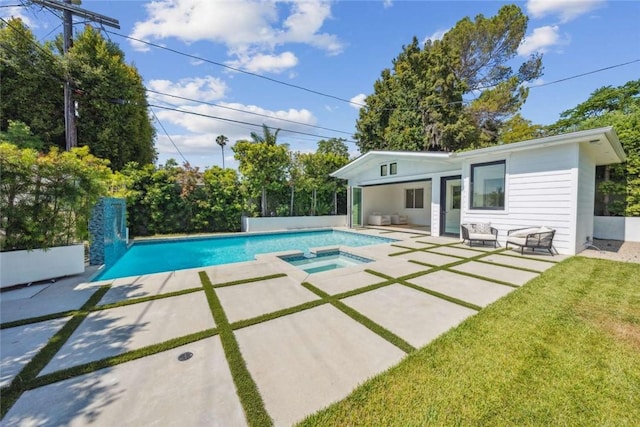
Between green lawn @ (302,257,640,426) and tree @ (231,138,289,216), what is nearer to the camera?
green lawn @ (302,257,640,426)

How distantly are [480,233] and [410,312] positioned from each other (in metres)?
6.54

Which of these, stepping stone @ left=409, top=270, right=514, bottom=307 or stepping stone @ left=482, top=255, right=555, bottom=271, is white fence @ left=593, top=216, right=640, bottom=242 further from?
stepping stone @ left=409, top=270, right=514, bottom=307

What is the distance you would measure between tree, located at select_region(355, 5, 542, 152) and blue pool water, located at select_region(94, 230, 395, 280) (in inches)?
411

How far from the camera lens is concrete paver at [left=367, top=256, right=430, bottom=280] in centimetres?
538

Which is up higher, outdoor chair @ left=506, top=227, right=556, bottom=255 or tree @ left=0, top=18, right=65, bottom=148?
tree @ left=0, top=18, right=65, bottom=148

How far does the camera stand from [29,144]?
10828mm

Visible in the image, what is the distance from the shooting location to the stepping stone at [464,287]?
13.1ft

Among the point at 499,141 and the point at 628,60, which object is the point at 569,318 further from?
the point at 499,141

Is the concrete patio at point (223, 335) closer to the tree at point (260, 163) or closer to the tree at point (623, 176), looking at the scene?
the tree at point (623, 176)

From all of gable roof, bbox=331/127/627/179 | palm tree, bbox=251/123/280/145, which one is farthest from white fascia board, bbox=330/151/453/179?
palm tree, bbox=251/123/280/145

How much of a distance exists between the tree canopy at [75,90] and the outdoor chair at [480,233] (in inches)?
591

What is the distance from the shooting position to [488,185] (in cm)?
863

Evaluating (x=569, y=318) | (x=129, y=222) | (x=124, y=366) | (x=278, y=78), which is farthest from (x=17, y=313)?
(x=278, y=78)

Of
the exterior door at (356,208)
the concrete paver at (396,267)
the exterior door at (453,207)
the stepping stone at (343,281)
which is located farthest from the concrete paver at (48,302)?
the exterior door at (356,208)
